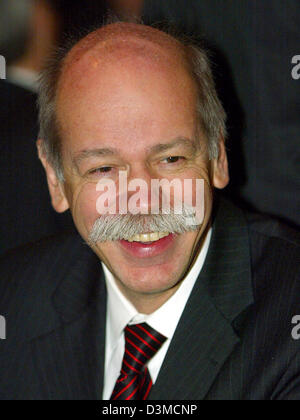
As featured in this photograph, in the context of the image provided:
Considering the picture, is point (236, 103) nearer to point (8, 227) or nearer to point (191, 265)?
point (191, 265)

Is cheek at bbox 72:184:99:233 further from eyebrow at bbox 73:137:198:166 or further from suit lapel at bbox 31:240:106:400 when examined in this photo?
suit lapel at bbox 31:240:106:400

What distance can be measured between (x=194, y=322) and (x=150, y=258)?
0.22 metres

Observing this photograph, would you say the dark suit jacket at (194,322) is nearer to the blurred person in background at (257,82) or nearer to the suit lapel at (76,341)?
the suit lapel at (76,341)

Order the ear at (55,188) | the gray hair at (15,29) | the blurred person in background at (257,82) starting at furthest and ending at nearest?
the gray hair at (15,29) < the blurred person in background at (257,82) < the ear at (55,188)

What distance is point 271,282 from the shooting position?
1.77 metres

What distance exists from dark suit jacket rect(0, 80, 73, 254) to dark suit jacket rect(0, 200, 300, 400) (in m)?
0.35

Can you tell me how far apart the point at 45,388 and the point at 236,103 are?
1.07 m

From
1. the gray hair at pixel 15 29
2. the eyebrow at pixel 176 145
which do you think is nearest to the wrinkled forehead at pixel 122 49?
the eyebrow at pixel 176 145

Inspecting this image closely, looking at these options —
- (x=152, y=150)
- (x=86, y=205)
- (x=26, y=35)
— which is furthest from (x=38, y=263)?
(x=26, y=35)

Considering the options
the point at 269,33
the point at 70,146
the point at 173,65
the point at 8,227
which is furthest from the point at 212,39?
the point at 8,227

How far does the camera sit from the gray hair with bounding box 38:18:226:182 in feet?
6.02

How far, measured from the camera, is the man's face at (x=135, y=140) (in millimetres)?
1667

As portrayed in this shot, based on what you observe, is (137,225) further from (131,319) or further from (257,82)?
(257,82)

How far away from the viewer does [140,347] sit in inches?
73.4
